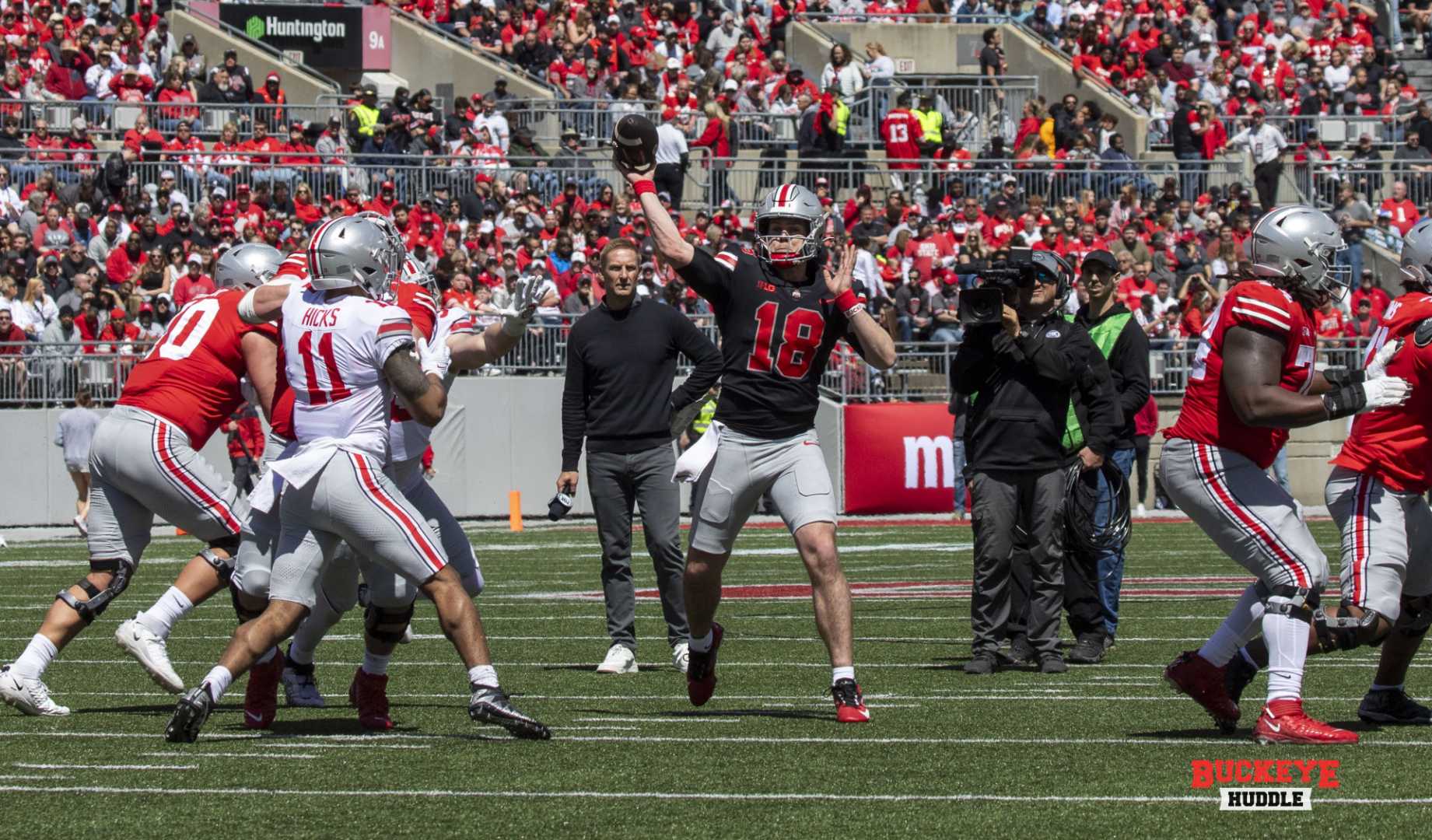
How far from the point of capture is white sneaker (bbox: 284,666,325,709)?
8.75 meters

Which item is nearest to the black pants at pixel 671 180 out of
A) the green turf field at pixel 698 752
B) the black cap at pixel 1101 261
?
the green turf field at pixel 698 752

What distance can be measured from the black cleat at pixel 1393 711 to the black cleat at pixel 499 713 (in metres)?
2.82

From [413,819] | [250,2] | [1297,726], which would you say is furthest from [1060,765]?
[250,2]

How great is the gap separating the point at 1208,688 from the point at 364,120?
69.7 feet

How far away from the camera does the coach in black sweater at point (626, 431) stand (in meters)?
10.2

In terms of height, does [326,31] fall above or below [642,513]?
above

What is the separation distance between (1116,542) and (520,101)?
19.8m

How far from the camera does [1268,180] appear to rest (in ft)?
97.1

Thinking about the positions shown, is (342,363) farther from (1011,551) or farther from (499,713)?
(1011,551)

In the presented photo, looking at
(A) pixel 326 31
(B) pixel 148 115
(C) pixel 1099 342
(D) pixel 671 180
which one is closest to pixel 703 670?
(C) pixel 1099 342

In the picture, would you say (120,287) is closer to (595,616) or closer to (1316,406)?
(595,616)

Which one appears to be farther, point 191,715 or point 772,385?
point 772,385

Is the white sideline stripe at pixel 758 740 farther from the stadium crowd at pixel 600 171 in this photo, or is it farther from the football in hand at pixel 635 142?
the stadium crowd at pixel 600 171

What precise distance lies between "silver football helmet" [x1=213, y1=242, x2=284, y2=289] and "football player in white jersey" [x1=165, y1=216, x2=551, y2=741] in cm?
142
